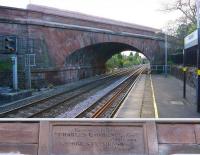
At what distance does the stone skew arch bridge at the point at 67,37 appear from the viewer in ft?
110

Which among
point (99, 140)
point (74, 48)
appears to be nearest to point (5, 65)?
point (74, 48)

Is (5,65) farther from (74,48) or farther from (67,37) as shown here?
(74,48)

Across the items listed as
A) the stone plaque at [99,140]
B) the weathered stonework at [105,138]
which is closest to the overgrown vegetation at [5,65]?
the weathered stonework at [105,138]

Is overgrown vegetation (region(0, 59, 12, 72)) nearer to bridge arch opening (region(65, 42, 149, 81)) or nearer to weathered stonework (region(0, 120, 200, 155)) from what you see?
bridge arch opening (region(65, 42, 149, 81))

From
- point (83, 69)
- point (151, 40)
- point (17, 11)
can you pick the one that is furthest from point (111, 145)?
point (151, 40)

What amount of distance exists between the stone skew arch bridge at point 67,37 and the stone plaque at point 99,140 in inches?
975

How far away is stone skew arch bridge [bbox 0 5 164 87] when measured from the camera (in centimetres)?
3350

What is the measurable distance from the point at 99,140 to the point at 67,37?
109 feet

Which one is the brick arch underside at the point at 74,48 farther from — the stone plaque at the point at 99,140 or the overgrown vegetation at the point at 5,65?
the stone plaque at the point at 99,140

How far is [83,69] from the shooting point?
4866 cm

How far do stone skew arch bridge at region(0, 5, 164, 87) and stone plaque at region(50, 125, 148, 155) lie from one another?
2477 centimetres

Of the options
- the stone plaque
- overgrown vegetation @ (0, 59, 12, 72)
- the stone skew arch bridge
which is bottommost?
the stone plaque

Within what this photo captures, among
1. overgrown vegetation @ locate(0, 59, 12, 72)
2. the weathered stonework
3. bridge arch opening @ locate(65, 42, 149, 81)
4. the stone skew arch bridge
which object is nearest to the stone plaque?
the weathered stonework

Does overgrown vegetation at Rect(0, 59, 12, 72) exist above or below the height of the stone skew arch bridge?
below
